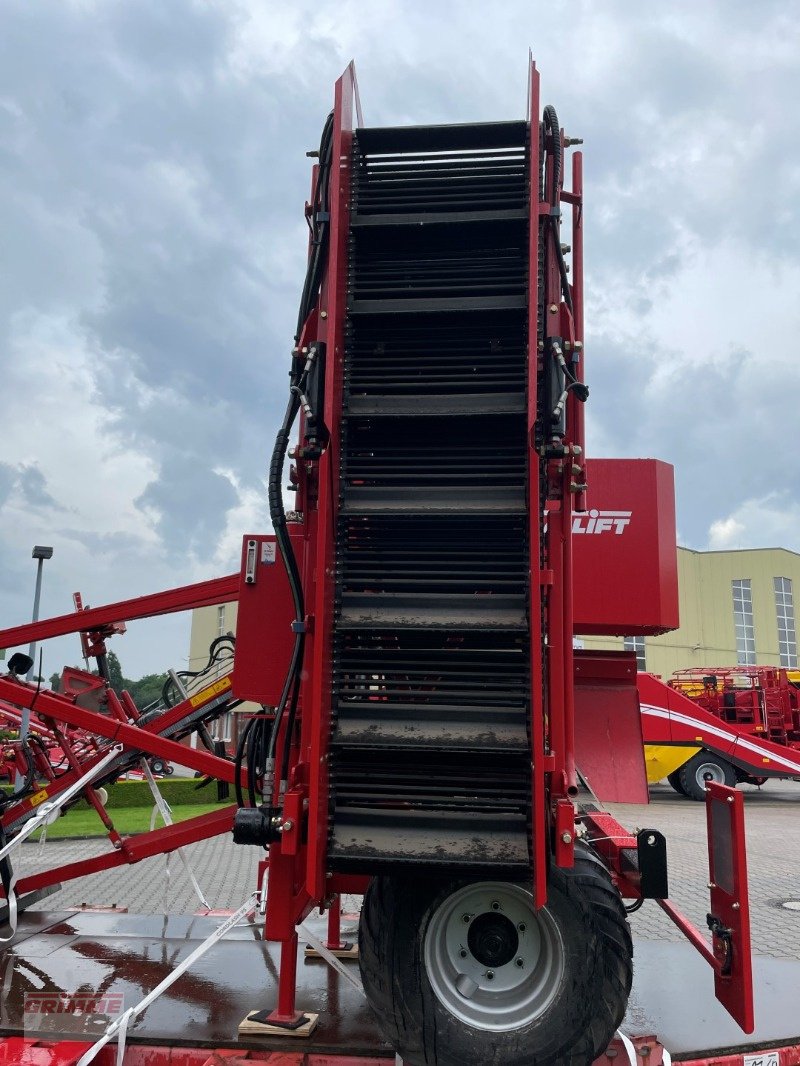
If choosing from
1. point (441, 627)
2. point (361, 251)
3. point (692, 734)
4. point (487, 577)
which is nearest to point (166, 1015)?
point (441, 627)

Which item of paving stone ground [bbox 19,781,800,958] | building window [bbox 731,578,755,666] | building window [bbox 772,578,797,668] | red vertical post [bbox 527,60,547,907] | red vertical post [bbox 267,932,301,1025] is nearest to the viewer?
red vertical post [bbox 527,60,547,907]

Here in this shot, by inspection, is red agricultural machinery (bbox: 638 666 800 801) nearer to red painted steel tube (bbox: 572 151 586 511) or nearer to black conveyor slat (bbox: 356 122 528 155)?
red painted steel tube (bbox: 572 151 586 511)

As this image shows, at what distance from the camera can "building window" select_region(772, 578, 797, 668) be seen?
127 ft

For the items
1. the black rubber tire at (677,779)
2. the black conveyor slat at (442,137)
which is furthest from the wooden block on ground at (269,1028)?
the black rubber tire at (677,779)

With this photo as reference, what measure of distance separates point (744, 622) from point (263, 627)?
38211 millimetres

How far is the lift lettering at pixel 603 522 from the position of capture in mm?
5137

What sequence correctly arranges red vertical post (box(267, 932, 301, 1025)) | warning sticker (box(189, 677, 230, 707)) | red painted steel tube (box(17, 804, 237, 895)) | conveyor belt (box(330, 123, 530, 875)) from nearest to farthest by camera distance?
conveyor belt (box(330, 123, 530, 875)) → red vertical post (box(267, 932, 301, 1025)) → red painted steel tube (box(17, 804, 237, 895)) → warning sticker (box(189, 677, 230, 707))

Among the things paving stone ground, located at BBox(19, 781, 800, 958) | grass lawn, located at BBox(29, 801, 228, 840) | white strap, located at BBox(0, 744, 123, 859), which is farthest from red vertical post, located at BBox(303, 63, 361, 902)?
grass lawn, located at BBox(29, 801, 228, 840)

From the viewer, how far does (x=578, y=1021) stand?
10.5 ft

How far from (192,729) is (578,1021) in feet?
11.3

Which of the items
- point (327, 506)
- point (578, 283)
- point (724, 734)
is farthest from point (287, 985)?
point (724, 734)

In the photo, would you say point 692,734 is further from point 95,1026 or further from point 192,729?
point 95,1026

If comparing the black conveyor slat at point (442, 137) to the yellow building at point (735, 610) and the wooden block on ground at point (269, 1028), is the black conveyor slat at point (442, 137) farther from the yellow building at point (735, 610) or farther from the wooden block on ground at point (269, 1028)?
the yellow building at point (735, 610)

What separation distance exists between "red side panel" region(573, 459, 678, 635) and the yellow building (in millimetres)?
32931
